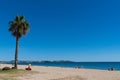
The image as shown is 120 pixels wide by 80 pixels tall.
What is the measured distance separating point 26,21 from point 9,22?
123 inches

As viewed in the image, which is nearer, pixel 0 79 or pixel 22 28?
pixel 0 79

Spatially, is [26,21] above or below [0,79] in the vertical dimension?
above

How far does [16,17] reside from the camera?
4159 centimetres

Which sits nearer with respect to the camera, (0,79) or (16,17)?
(0,79)

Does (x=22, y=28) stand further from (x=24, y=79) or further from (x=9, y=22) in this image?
(x=24, y=79)

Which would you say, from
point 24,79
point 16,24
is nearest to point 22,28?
point 16,24

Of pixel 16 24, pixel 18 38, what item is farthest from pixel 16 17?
pixel 18 38

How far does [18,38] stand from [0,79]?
18605mm

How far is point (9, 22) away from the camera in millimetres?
42219

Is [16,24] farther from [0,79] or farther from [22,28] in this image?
[0,79]

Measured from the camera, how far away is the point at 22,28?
4216 cm

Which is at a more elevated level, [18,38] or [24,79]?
[18,38]

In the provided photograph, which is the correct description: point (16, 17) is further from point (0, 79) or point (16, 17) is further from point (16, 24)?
point (0, 79)

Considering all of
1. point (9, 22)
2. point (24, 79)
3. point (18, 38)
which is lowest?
point (24, 79)
